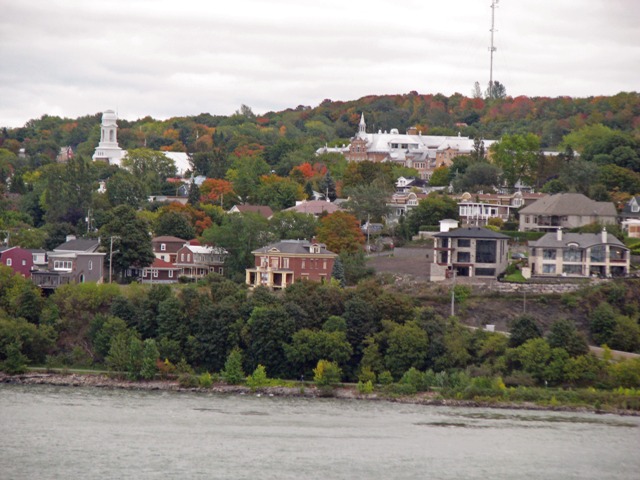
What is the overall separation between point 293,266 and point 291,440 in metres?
18.1

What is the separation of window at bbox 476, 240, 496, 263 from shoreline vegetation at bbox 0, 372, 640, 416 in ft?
34.0

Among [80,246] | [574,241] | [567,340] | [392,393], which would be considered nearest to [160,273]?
[80,246]

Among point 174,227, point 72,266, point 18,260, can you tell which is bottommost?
point 72,266

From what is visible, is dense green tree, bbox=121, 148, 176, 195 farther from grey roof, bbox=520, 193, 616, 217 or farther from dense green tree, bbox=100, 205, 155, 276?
grey roof, bbox=520, 193, 616, 217

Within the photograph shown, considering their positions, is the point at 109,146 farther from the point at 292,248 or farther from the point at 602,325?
the point at 602,325

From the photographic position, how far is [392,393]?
4091cm

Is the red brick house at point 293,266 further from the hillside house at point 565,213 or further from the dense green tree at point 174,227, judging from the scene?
the hillside house at point 565,213

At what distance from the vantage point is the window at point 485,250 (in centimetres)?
5050

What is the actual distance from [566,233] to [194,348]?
54.5 feet

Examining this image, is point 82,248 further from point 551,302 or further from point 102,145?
point 102,145

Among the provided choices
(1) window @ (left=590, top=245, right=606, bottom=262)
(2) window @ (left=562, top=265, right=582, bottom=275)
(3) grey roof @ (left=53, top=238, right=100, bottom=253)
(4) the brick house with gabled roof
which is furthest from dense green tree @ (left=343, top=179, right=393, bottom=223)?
(3) grey roof @ (left=53, top=238, right=100, bottom=253)

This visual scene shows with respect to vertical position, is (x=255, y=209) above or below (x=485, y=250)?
above

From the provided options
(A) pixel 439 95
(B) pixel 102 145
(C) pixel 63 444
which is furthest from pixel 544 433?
(A) pixel 439 95

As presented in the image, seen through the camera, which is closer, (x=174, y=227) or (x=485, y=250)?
(x=485, y=250)
